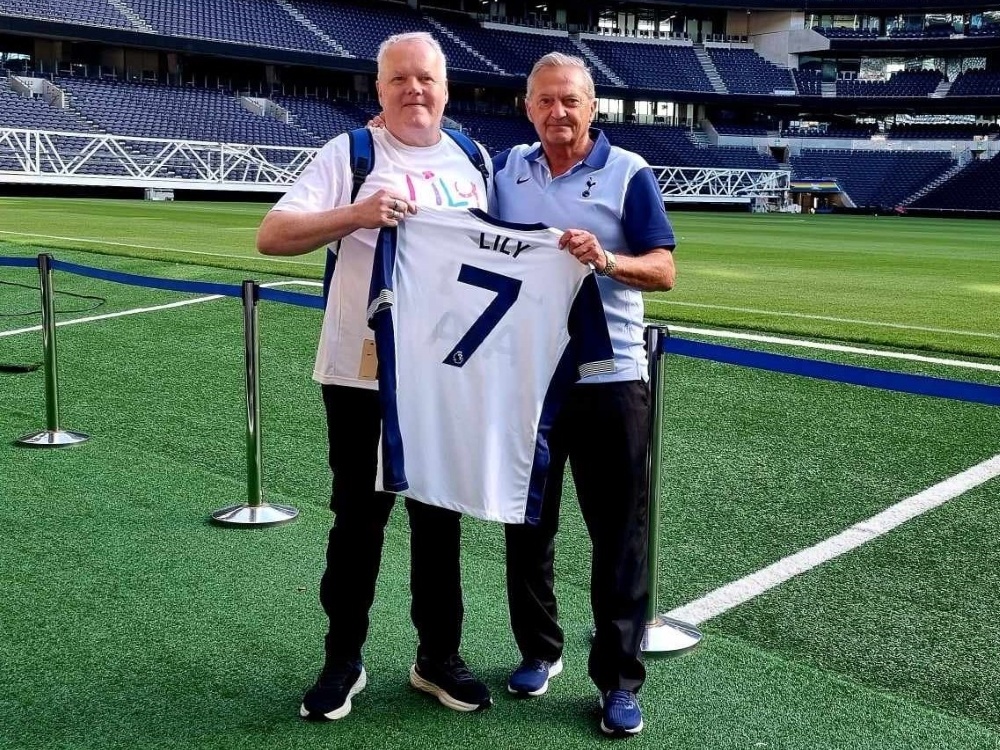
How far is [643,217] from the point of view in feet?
9.64

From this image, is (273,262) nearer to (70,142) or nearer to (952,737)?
(952,737)

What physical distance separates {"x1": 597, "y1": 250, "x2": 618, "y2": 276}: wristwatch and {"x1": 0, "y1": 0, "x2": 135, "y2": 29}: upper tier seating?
1646 inches

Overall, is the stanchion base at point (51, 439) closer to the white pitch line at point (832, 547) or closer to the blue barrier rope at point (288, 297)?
the blue barrier rope at point (288, 297)

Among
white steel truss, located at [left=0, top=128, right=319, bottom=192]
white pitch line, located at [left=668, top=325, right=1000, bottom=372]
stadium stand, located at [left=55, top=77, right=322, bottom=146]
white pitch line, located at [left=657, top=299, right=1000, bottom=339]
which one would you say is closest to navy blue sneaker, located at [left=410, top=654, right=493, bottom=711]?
white pitch line, located at [left=668, top=325, right=1000, bottom=372]

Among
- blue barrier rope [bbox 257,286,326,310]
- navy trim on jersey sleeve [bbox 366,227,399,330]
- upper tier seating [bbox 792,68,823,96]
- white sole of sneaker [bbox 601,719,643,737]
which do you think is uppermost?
upper tier seating [bbox 792,68,823,96]

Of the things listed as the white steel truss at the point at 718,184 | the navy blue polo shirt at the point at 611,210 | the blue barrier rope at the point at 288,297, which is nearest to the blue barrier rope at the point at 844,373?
the navy blue polo shirt at the point at 611,210

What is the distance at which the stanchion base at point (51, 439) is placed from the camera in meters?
5.85

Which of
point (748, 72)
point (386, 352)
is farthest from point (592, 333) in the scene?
point (748, 72)

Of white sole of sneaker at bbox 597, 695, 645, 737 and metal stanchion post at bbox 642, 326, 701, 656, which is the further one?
metal stanchion post at bbox 642, 326, 701, 656

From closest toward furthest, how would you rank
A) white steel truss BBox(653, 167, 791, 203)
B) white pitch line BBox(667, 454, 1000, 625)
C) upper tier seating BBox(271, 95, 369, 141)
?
white pitch line BBox(667, 454, 1000, 625) → upper tier seating BBox(271, 95, 369, 141) → white steel truss BBox(653, 167, 791, 203)

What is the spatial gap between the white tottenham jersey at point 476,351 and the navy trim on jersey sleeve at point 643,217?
0.18 m

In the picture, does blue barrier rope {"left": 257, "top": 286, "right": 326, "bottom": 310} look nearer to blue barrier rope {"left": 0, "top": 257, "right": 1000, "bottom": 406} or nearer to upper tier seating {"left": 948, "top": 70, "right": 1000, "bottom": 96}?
blue barrier rope {"left": 0, "top": 257, "right": 1000, "bottom": 406}

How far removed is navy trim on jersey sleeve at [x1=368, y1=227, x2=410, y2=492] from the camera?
115 inches

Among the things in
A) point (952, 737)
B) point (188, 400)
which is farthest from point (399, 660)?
point (188, 400)
